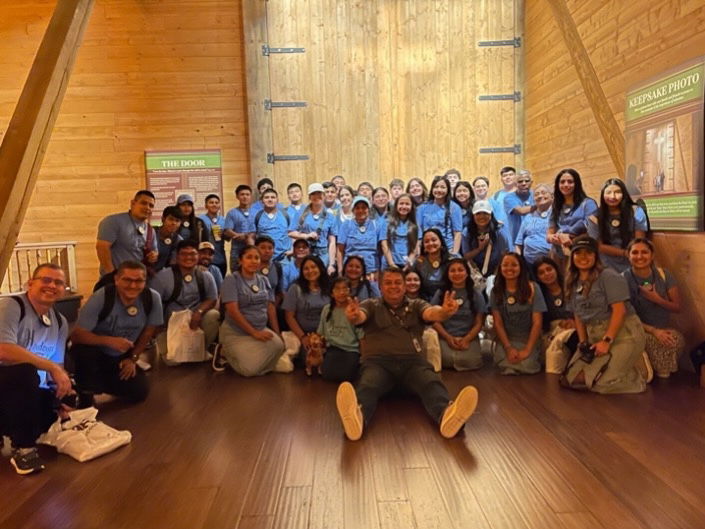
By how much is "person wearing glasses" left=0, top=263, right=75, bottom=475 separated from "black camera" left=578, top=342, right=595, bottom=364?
3130mm

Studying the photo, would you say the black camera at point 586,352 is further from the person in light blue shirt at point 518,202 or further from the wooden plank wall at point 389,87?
the wooden plank wall at point 389,87

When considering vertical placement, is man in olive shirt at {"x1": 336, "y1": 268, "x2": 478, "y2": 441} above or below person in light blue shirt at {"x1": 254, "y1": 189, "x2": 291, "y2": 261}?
below

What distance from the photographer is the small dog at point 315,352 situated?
14.3ft

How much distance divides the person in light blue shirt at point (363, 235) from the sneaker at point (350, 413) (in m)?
2.61

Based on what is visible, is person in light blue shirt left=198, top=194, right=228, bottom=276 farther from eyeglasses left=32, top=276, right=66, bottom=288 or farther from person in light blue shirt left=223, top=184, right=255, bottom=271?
eyeglasses left=32, top=276, right=66, bottom=288

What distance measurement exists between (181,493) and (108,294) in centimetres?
171

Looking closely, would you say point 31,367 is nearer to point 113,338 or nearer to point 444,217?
point 113,338

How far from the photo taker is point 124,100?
7746 millimetres

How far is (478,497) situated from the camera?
2.33 metres

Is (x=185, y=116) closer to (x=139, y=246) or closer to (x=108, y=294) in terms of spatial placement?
(x=139, y=246)

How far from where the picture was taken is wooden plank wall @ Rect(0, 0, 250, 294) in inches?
301

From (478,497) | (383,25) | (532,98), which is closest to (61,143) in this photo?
(383,25)

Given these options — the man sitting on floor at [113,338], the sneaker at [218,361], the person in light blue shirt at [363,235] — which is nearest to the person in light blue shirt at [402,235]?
the person in light blue shirt at [363,235]

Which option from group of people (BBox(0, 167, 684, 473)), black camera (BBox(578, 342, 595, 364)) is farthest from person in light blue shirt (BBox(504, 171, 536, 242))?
black camera (BBox(578, 342, 595, 364))
